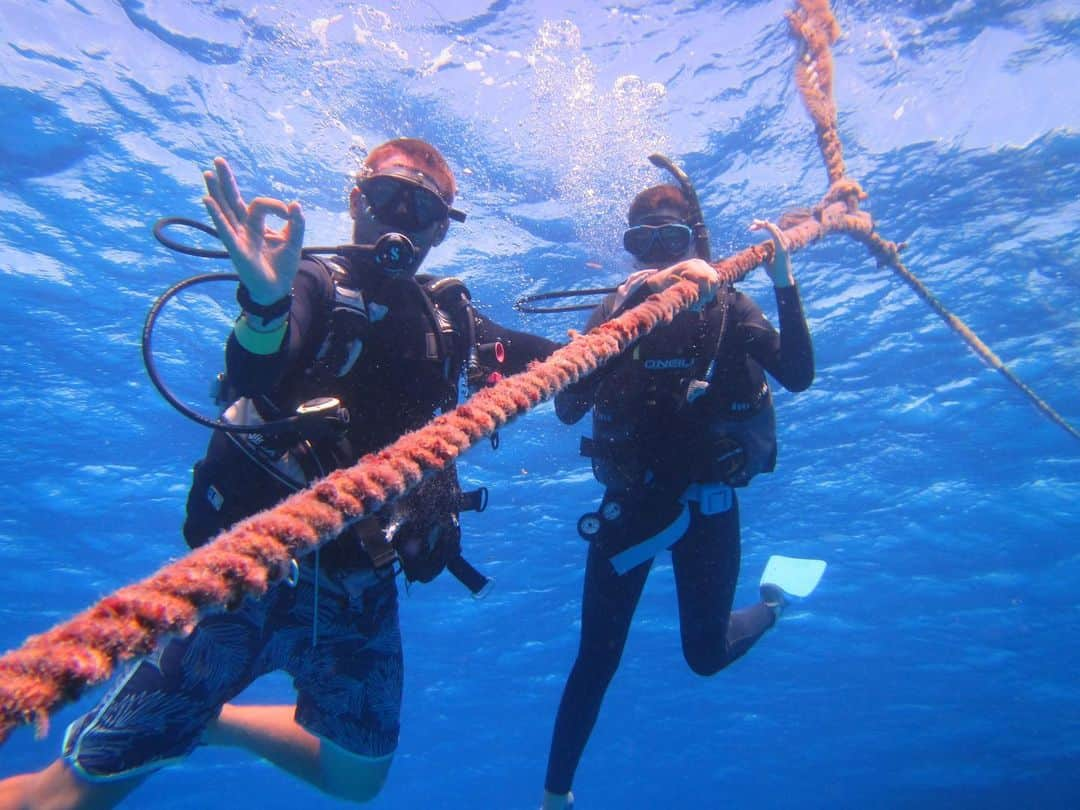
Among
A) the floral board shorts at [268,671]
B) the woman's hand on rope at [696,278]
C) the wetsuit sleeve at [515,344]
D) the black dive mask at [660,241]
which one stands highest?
the black dive mask at [660,241]

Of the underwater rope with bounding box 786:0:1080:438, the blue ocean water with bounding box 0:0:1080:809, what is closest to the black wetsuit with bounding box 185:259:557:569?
the blue ocean water with bounding box 0:0:1080:809

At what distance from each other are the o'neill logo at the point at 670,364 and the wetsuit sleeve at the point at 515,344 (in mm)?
868

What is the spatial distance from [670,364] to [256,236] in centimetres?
349

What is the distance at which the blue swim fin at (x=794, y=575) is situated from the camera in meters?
7.13

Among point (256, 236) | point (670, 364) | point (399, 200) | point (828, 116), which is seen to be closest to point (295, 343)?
point (256, 236)

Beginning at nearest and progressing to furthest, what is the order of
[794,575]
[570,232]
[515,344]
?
[515,344] < [794,575] < [570,232]

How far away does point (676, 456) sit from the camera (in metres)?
5.30

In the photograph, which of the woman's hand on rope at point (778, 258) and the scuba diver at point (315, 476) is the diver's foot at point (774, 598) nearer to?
the woman's hand on rope at point (778, 258)

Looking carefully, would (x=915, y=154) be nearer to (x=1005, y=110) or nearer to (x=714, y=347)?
(x=1005, y=110)

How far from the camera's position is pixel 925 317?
13.3 metres

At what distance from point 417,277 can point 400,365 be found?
83 centimetres

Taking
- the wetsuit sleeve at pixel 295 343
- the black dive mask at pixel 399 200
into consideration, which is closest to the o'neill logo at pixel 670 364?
the black dive mask at pixel 399 200

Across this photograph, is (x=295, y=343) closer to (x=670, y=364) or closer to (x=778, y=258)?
(x=670, y=364)

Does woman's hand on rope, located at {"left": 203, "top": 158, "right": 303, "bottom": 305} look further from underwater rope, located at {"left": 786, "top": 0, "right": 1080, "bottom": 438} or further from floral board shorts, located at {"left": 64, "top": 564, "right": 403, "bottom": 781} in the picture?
underwater rope, located at {"left": 786, "top": 0, "right": 1080, "bottom": 438}
